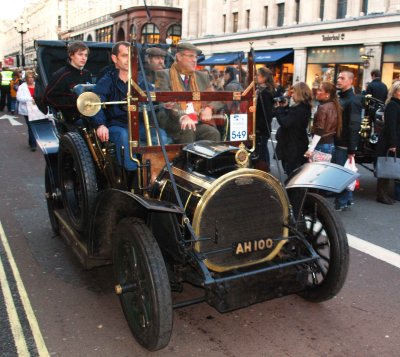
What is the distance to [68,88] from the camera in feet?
16.9

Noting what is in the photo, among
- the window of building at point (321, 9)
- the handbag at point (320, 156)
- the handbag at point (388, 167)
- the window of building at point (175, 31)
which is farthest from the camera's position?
the window of building at point (175, 31)

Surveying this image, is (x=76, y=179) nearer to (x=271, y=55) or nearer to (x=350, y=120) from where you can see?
(x=350, y=120)

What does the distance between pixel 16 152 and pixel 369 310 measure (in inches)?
369

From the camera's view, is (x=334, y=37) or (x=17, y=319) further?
(x=334, y=37)

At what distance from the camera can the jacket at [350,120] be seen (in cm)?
648

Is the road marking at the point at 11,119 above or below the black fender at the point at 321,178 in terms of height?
below

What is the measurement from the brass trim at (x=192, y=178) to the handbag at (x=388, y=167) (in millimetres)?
4347

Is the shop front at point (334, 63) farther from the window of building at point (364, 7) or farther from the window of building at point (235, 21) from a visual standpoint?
the window of building at point (235, 21)

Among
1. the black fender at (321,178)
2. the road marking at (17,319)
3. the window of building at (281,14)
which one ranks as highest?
the window of building at (281,14)

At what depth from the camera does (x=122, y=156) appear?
3.68 meters

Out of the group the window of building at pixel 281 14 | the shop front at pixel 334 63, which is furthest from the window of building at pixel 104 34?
the shop front at pixel 334 63

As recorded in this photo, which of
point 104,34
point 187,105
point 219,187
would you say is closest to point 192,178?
point 219,187

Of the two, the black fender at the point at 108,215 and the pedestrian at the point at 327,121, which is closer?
the black fender at the point at 108,215

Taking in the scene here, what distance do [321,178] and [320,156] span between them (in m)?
2.81
